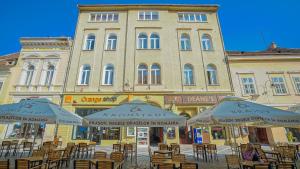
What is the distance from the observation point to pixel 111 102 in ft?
53.3

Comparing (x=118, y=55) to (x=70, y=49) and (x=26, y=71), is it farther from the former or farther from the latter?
(x=26, y=71)

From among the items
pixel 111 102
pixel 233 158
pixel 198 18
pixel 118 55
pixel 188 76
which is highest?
pixel 198 18

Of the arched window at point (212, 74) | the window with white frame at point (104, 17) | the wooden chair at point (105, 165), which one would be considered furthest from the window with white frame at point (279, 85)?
the window with white frame at point (104, 17)

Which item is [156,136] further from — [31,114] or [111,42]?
[31,114]

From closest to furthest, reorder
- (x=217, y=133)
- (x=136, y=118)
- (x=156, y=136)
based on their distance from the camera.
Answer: (x=136, y=118), (x=217, y=133), (x=156, y=136)

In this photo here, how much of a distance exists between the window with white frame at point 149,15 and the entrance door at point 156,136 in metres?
12.9

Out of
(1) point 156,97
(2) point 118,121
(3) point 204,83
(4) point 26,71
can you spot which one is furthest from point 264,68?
(4) point 26,71

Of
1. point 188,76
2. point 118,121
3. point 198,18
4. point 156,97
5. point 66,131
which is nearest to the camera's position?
point 118,121

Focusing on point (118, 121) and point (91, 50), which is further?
point (91, 50)

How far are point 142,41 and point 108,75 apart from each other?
550 cm

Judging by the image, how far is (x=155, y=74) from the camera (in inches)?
700

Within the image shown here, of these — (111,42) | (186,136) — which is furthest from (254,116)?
(111,42)

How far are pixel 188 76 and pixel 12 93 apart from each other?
58.1 ft

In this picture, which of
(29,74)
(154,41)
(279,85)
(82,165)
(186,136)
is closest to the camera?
(82,165)
